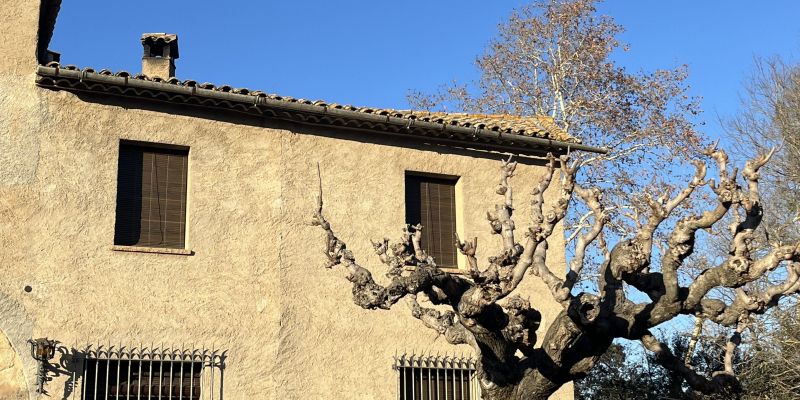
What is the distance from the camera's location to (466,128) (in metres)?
13.4

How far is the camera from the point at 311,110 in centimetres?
1246

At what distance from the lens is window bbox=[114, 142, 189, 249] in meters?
11.9

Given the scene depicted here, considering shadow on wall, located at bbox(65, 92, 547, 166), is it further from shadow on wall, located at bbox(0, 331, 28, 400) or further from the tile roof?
shadow on wall, located at bbox(0, 331, 28, 400)

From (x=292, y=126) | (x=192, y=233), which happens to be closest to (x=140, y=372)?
(x=192, y=233)

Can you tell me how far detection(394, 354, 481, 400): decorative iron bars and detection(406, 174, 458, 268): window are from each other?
1.34 m

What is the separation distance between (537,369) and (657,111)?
43.5 feet

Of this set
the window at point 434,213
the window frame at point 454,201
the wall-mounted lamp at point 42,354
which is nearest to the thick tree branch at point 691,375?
the window frame at point 454,201

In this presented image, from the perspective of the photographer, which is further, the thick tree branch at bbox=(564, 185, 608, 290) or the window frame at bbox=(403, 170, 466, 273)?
the window frame at bbox=(403, 170, 466, 273)

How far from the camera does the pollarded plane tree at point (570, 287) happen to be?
8.88 metres

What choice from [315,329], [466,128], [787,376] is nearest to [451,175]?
[466,128]

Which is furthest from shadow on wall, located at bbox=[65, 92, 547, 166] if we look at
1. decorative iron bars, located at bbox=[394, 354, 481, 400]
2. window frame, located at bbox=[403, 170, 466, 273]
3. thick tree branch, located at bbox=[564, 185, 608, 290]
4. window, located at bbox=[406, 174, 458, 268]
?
thick tree branch, located at bbox=[564, 185, 608, 290]

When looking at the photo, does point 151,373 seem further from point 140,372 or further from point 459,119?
point 459,119

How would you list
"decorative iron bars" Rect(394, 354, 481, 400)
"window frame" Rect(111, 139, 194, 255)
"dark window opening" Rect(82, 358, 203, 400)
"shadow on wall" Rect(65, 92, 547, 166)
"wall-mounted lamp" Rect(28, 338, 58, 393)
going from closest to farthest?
"wall-mounted lamp" Rect(28, 338, 58, 393), "dark window opening" Rect(82, 358, 203, 400), "window frame" Rect(111, 139, 194, 255), "shadow on wall" Rect(65, 92, 547, 166), "decorative iron bars" Rect(394, 354, 481, 400)

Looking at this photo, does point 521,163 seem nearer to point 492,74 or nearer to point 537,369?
point 537,369
